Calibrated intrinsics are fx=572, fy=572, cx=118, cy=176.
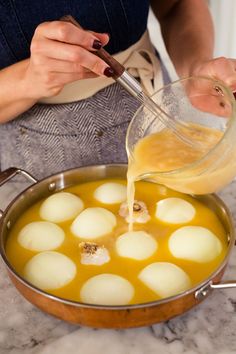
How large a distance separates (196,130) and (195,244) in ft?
0.70

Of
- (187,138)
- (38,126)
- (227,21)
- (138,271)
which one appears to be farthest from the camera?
(227,21)

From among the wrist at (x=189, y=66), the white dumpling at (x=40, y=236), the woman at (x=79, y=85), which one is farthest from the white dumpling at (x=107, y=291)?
the wrist at (x=189, y=66)

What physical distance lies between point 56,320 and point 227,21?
5.11ft

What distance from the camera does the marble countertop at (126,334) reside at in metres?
0.76

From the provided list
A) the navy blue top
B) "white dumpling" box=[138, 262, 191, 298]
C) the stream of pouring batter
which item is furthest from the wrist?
"white dumpling" box=[138, 262, 191, 298]

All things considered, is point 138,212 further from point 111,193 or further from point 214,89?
point 214,89

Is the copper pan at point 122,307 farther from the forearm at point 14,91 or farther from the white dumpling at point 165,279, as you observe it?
the forearm at point 14,91

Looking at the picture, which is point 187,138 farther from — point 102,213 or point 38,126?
point 38,126

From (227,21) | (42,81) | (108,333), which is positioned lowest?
(227,21)

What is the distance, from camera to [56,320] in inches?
31.8

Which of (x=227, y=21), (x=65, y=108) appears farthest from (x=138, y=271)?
(x=227, y=21)

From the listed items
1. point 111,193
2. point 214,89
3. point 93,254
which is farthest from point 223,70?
point 93,254

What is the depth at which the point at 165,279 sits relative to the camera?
805 millimetres

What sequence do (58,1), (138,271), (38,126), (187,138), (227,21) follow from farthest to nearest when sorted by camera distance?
(227,21), (38,126), (58,1), (187,138), (138,271)
